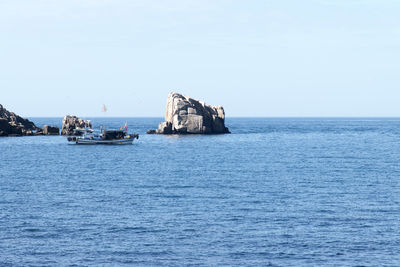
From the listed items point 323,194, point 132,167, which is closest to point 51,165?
point 132,167

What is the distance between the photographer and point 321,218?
36.2 m

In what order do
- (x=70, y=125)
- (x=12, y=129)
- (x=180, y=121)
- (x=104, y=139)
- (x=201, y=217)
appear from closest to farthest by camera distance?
1. (x=201, y=217)
2. (x=104, y=139)
3. (x=180, y=121)
4. (x=12, y=129)
5. (x=70, y=125)

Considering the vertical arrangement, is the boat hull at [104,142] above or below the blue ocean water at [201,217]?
above

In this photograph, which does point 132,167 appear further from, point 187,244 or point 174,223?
point 187,244

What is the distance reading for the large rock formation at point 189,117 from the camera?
163875 mm

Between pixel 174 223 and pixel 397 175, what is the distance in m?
37.3

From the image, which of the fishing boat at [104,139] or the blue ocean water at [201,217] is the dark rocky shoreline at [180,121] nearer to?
the fishing boat at [104,139]

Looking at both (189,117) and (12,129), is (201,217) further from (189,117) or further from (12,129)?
(12,129)

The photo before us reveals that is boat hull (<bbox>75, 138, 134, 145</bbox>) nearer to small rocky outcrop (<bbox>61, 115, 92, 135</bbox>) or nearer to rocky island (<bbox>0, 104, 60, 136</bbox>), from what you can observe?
small rocky outcrop (<bbox>61, 115, 92, 135</bbox>)

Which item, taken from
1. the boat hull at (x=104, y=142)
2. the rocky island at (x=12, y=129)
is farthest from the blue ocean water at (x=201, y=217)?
the rocky island at (x=12, y=129)

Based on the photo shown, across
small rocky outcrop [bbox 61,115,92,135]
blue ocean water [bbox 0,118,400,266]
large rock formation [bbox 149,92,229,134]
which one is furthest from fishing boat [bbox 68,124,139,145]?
blue ocean water [bbox 0,118,400,266]

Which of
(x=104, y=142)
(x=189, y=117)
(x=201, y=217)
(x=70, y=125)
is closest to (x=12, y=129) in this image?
(x=70, y=125)

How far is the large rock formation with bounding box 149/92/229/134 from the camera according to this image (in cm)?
16388

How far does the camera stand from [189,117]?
164750 millimetres
